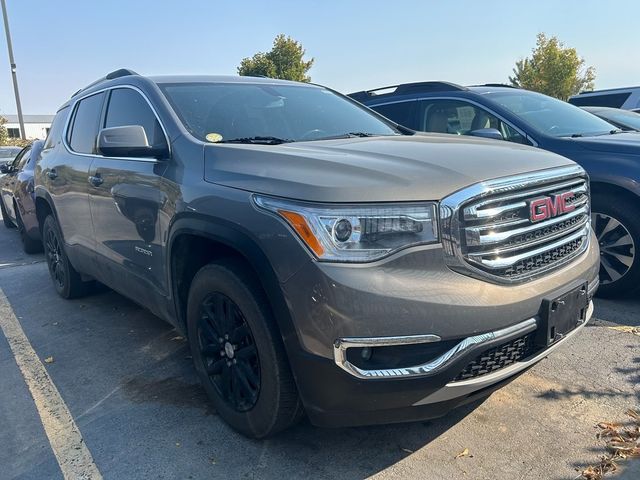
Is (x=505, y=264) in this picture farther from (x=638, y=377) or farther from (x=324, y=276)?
(x=638, y=377)

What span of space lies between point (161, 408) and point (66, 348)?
1409 millimetres

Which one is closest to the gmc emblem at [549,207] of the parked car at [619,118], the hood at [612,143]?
the hood at [612,143]

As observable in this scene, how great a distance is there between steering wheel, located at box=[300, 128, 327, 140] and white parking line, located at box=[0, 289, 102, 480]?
206cm

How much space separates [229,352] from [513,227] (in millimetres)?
1467

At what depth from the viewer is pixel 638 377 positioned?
3.19m

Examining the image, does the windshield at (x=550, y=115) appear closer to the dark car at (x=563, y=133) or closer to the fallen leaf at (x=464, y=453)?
the dark car at (x=563, y=133)

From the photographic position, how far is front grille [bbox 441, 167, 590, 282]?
7.16ft

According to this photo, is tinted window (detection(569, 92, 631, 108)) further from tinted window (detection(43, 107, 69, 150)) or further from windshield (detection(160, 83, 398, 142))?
tinted window (detection(43, 107, 69, 150))

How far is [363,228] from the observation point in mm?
2127

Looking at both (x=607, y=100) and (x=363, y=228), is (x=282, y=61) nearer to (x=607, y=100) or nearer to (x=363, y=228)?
(x=607, y=100)

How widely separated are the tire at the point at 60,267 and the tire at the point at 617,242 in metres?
4.48

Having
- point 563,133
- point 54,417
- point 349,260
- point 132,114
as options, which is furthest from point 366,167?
point 563,133

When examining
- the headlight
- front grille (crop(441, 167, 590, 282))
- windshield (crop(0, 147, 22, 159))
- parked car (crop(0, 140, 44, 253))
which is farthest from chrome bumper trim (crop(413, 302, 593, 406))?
windshield (crop(0, 147, 22, 159))

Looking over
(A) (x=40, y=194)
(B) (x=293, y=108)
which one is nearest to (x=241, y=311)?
(B) (x=293, y=108)
